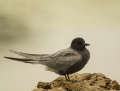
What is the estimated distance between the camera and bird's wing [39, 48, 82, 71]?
273 centimetres

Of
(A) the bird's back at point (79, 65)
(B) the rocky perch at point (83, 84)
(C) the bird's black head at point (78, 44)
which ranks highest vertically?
(C) the bird's black head at point (78, 44)

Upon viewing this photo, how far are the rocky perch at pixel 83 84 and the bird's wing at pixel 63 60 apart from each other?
0.12 m

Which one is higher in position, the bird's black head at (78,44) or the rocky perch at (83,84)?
the bird's black head at (78,44)

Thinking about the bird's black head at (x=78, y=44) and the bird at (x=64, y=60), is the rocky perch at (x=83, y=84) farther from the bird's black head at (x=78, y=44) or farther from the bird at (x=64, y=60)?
the bird's black head at (x=78, y=44)

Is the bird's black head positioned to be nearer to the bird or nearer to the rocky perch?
the bird

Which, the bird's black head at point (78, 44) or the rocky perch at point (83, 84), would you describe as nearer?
the rocky perch at point (83, 84)

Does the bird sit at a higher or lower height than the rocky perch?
higher

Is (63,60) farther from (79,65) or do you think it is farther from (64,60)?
(79,65)

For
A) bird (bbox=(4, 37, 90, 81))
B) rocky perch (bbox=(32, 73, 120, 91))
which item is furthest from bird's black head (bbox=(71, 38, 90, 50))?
rocky perch (bbox=(32, 73, 120, 91))

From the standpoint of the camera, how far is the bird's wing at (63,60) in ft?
8.96

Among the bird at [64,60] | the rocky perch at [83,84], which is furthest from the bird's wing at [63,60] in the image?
the rocky perch at [83,84]

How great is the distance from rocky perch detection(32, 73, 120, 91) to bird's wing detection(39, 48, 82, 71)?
4.7 inches

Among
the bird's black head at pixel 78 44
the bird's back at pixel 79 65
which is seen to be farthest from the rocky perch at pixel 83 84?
the bird's black head at pixel 78 44

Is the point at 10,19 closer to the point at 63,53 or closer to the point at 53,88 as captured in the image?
the point at 63,53
